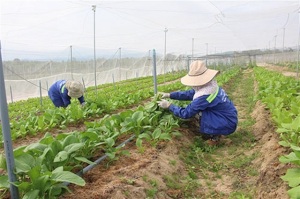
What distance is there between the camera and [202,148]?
549cm

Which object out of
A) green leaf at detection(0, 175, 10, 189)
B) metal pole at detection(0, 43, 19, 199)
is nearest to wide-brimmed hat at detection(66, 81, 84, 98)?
green leaf at detection(0, 175, 10, 189)

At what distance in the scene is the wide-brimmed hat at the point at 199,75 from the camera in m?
5.47

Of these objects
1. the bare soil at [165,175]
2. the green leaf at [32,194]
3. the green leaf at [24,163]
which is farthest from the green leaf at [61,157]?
the green leaf at [32,194]

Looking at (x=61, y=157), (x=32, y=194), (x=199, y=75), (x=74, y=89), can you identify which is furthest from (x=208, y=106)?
(x=32, y=194)

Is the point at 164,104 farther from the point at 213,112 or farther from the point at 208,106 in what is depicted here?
the point at 213,112

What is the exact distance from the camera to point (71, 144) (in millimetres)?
3213

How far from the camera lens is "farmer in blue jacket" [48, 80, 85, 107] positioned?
753cm

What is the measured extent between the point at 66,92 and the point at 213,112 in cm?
395

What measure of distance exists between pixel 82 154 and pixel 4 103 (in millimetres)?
1421

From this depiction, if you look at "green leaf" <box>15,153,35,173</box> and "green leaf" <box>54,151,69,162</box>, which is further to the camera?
"green leaf" <box>54,151,69,162</box>

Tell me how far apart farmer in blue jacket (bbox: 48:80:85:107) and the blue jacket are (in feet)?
9.39

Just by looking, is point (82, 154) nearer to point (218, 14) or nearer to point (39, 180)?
point (39, 180)

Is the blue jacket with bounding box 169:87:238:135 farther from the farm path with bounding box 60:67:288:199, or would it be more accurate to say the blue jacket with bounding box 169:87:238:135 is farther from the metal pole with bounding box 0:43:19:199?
the metal pole with bounding box 0:43:19:199

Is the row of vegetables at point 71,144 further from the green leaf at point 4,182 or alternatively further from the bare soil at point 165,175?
the bare soil at point 165,175
